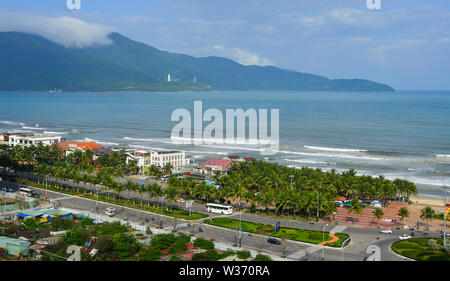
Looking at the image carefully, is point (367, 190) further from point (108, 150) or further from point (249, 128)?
point (249, 128)

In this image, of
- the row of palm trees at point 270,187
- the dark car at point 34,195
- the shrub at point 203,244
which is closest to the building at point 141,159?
the row of palm trees at point 270,187

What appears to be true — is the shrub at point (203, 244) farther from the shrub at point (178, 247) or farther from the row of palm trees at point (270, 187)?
the row of palm trees at point (270, 187)

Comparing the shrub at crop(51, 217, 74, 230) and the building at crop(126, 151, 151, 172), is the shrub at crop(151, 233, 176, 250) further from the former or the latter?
the building at crop(126, 151, 151, 172)

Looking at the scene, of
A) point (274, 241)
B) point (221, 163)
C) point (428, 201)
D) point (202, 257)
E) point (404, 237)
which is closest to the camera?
point (202, 257)

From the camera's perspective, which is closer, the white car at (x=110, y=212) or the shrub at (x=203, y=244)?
the shrub at (x=203, y=244)

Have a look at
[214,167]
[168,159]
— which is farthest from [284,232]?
[168,159]

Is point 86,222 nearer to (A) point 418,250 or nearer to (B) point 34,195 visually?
(B) point 34,195

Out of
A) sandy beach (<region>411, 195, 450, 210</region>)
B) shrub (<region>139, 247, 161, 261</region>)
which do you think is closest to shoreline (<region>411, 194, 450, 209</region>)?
sandy beach (<region>411, 195, 450, 210</region>)

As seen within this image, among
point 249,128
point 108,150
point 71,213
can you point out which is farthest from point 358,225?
point 249,128
